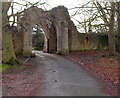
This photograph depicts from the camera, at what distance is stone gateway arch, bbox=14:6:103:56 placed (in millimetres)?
30844

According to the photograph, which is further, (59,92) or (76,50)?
(76,50)

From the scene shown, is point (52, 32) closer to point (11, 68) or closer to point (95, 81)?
point (11, 68)

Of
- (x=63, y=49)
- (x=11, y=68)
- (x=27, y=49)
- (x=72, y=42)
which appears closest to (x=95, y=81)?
(x=11, y=68)

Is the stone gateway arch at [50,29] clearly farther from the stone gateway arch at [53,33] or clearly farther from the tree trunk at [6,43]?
the tree trunk at [6,43]

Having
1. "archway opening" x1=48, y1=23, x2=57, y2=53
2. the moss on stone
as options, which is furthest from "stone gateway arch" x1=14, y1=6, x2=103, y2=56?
the moss on stone

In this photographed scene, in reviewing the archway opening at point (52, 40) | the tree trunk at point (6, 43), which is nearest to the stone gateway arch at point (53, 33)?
the archway opening at point (52, 40)

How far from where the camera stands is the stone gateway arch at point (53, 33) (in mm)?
30844

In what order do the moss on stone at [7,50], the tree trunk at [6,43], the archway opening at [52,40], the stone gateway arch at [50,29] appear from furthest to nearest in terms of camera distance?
the archway opening at [52,40], the stone gateway arch at [50,29], the moss on stone at [7,50], the tree trunk at [6,43]

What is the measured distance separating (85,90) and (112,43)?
17.2 meters

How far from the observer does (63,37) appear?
34.5 m

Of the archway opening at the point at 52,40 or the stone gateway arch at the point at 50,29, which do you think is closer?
the stone gateway arch at the point at 50,29

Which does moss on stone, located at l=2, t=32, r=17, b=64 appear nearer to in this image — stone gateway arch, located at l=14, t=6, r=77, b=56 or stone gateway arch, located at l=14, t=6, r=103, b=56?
stone gateway arch, located at l=14, t=6, r=103, b=56

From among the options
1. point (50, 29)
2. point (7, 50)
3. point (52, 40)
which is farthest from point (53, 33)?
point (7, 50)

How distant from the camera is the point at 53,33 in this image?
38.8 m
